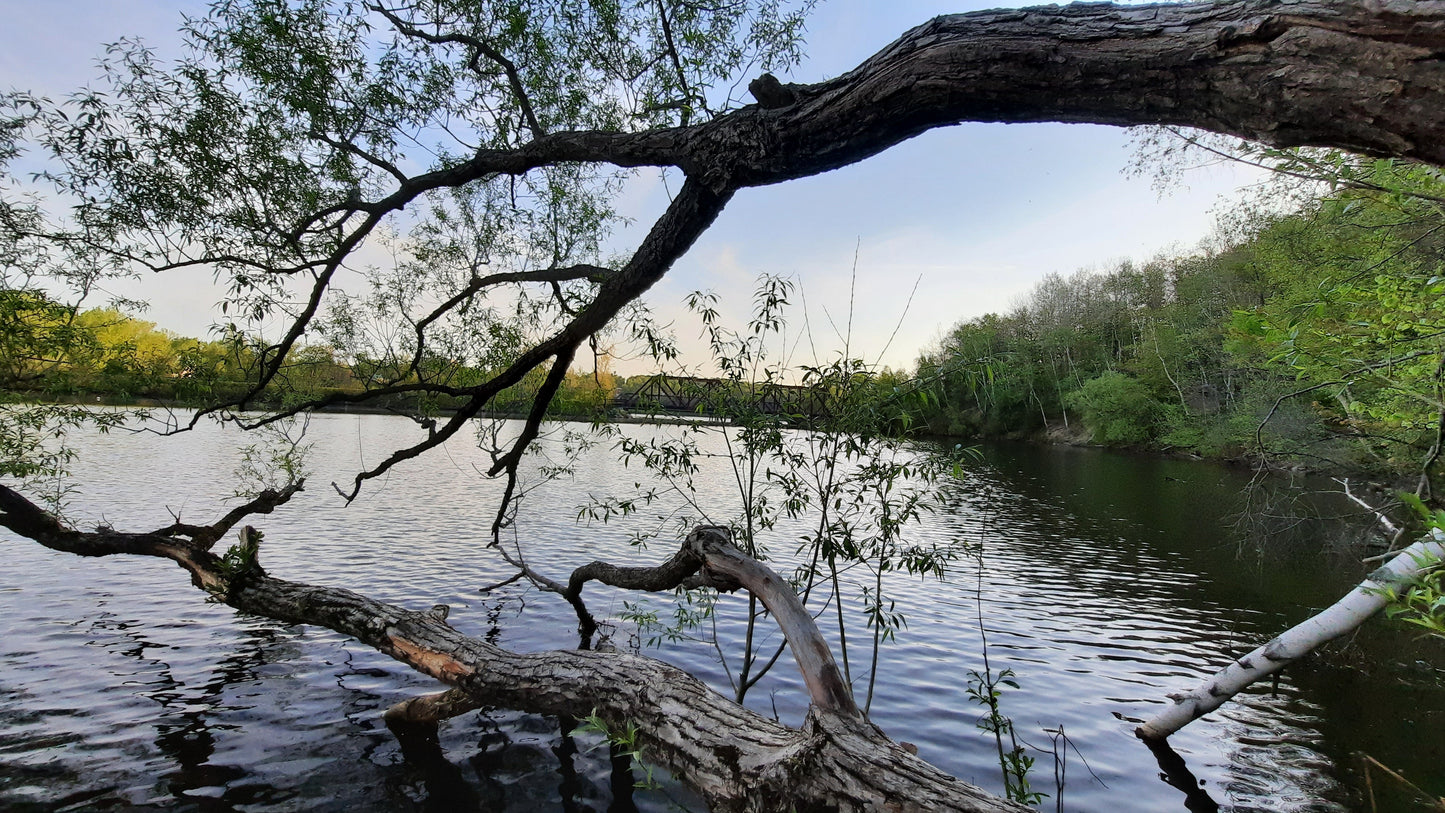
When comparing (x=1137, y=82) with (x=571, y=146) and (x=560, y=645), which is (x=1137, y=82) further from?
(x=560, y=645)

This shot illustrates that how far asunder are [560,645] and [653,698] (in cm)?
485

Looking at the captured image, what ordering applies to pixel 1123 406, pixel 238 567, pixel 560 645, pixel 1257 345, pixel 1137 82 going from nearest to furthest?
pixel 1137 82 < pixel 1257 345 < pixel 238 567 < pixel 560 645 < pixel 1123 406

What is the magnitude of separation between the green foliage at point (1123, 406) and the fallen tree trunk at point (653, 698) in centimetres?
4967

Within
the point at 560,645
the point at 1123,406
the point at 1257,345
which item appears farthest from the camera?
the point at 1123,406

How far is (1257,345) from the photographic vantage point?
416 centimetres

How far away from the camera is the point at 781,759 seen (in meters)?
2.72

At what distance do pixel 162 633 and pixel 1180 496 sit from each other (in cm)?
3029

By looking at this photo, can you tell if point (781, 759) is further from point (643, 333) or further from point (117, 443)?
point (117, 443)

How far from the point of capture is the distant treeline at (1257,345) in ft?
13.7

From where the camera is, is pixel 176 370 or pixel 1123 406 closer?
pixel 176 370

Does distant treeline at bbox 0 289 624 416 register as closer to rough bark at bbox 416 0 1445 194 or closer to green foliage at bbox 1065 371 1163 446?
Answer: rough bark at bbox 416 0 1445 194

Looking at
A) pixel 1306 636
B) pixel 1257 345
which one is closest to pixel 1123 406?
pixel 1306 636

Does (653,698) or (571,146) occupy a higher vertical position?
(571,146)

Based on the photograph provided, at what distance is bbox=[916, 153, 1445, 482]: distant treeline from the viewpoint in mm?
4166
